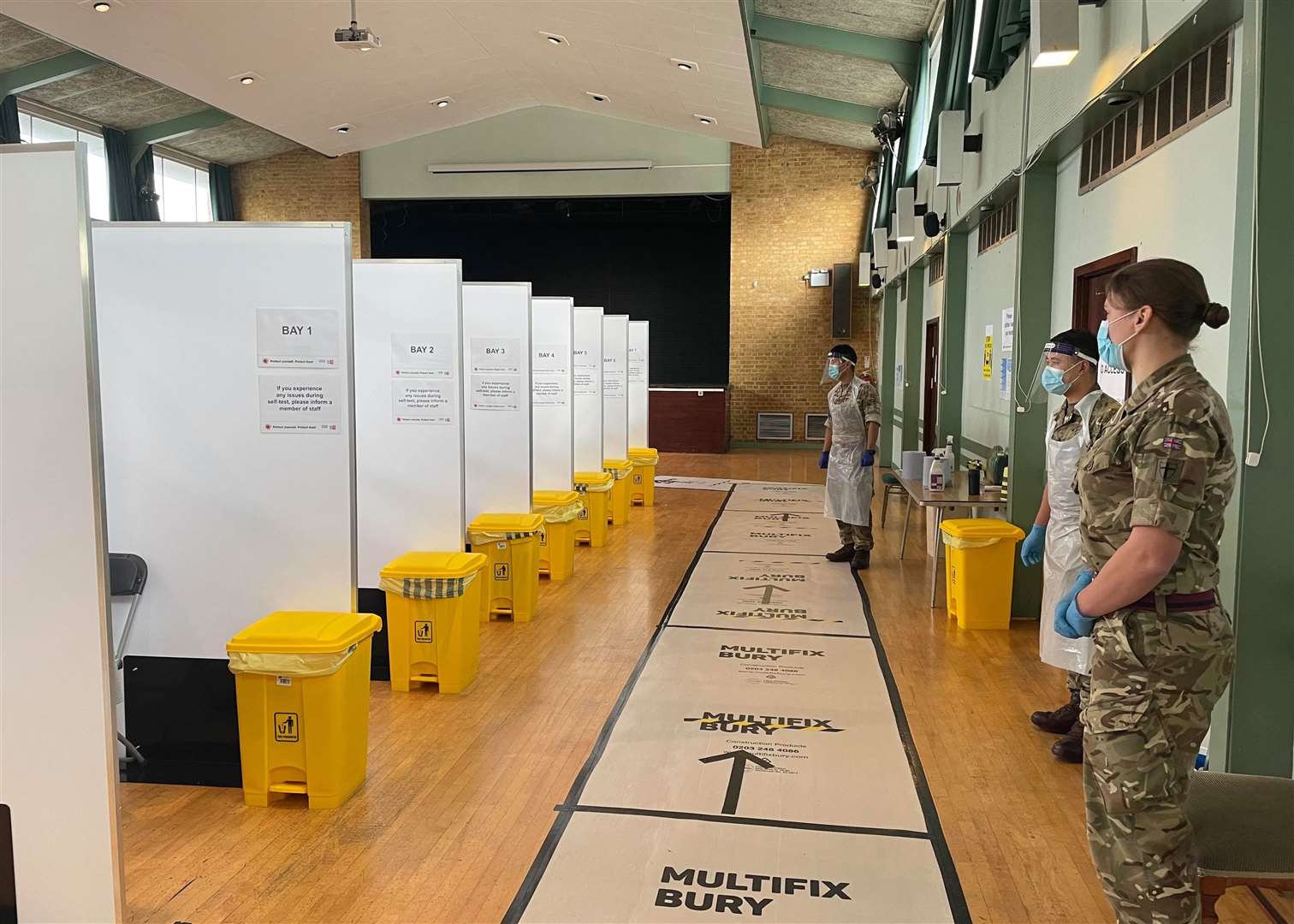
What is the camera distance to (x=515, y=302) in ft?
18.0

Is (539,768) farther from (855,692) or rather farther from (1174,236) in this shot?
(1174,236)

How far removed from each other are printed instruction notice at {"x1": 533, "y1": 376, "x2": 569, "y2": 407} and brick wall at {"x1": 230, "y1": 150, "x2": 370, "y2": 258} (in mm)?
11151

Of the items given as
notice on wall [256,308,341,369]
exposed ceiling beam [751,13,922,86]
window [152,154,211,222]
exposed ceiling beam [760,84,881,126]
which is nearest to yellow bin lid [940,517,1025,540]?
notice on wall [256,308,341,369]

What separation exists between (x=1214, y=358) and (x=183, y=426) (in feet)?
11.5

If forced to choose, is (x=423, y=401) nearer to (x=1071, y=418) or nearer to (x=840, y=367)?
(x=1071, y=418)

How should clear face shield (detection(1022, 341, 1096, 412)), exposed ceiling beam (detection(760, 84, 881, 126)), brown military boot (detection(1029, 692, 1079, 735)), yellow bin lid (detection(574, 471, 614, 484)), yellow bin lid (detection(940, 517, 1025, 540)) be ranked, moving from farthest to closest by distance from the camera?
1. exposed ceiling beam (detection(760, 84, 881, 126))
2. yellow bin lid (detection(574, 471, 614, 484))
3. yellow bin lid (detection(940, 517, 1025, 540))
4. brown military boot (detection(1029, 692, 1079, 735))
5. clear face shield (detection(1022, 341, 1096, 412))

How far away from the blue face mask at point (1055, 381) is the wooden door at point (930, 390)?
5.63 meters

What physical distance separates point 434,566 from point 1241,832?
3.01 metres

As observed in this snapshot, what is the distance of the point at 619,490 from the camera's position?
28.2 ft

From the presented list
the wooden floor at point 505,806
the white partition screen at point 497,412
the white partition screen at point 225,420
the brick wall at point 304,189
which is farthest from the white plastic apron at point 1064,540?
the brick wall at point 304,189

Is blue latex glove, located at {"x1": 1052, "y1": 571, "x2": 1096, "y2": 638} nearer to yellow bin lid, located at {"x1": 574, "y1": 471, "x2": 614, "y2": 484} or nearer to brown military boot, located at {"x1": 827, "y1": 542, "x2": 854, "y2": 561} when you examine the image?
brown military boot, located at {"x1": 827, "y1": 542, "x2": 854, "y2": 561}

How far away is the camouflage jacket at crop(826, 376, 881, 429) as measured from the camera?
6.30 metres

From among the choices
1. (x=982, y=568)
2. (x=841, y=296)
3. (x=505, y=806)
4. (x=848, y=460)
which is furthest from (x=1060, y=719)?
(x=841, y=296)

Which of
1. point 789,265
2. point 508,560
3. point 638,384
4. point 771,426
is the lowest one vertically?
point 508,560
